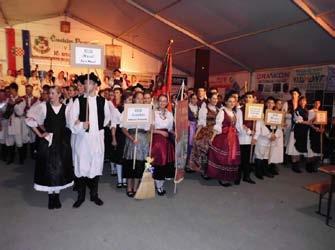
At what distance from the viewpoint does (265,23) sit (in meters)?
6.32

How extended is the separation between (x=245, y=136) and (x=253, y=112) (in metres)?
0.37

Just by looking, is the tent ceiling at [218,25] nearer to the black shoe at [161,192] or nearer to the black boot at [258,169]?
the black boot at [258,169]

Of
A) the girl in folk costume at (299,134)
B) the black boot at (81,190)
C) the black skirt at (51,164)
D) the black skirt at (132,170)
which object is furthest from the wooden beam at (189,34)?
the black boot at (81,190)

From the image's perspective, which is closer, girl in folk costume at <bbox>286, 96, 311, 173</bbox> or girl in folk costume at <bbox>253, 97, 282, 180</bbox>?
girl in folk costume at <bbox>253, 97, 282, 180</bbox>

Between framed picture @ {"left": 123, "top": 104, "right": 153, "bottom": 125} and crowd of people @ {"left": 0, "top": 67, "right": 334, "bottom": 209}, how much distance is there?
166 millimetres

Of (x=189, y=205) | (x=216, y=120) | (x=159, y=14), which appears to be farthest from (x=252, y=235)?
(x=159, y=14)

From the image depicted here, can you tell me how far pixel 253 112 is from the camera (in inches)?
167

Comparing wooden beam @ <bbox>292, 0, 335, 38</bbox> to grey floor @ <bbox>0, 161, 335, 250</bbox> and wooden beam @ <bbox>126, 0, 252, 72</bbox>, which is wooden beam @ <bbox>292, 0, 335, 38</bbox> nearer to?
grey floor @ <bbox>0, 161, 335, 250</bbox>

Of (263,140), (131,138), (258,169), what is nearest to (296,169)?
(258,169)

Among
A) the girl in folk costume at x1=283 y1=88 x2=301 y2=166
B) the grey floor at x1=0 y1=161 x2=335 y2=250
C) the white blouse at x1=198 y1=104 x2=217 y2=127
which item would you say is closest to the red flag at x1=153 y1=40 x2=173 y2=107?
the white blouse at x1=198 y1=104 x2=217 y2=127

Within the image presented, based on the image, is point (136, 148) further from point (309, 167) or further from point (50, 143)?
point (309, 167)

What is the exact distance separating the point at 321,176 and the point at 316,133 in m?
0.86

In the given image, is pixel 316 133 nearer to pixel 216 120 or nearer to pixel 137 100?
pixel 216 120

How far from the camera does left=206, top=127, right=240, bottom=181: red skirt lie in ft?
13.4
